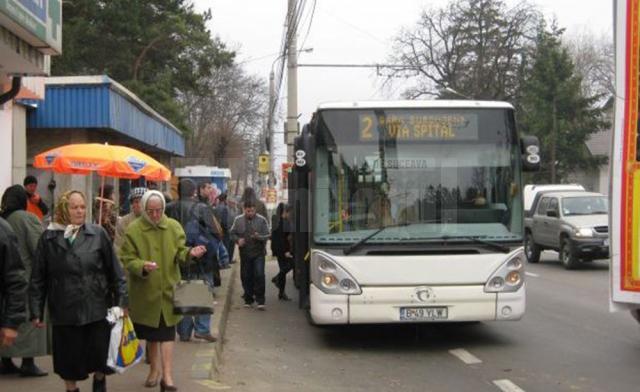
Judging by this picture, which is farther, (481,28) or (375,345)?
(481,28)

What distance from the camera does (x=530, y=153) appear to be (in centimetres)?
878

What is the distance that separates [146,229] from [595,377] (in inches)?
179

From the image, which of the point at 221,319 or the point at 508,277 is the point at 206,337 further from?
the point at 508,277

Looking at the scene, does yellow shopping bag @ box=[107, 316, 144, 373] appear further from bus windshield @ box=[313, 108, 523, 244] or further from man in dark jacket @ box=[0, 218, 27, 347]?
bus windshield @ box=[313, 108, 523, 244]

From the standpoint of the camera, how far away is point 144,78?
116 ft

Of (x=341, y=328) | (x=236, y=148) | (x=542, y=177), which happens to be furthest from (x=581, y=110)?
(x=341, y=328)

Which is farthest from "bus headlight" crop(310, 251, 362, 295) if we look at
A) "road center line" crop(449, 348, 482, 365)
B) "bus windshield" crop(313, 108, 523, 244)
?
"road center line" crop(449, 348, 482, 365)

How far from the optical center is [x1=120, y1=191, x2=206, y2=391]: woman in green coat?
6.11m

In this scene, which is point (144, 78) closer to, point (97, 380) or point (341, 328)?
point (341, 328)

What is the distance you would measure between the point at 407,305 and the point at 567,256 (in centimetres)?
1160

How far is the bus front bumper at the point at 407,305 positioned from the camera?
8.34 meters

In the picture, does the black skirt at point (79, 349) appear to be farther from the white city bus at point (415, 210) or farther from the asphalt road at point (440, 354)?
the white city bus at point (415, 210)

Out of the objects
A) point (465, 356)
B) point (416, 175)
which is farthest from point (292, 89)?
point (465, 356)

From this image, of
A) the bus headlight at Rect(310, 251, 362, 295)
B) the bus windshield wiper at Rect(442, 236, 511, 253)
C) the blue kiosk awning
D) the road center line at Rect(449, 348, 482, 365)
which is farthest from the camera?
the blue kiosk awning
